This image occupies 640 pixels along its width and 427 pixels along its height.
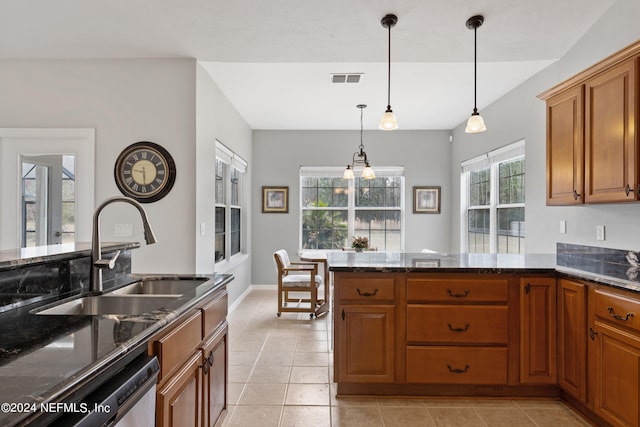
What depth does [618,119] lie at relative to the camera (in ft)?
7.45

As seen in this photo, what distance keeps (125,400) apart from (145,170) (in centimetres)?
270

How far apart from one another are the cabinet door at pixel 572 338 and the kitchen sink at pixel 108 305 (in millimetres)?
2347

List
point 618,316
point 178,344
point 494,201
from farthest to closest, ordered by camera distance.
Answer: point 494,201 < point 618,316 < point 178,344

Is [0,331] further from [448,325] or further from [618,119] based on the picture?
[618,119]

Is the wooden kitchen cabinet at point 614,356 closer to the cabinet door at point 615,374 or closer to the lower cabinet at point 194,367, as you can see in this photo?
the cabinet door at point 615,374

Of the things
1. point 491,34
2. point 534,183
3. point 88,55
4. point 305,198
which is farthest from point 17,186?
point 534,183

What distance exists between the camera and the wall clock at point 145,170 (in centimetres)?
333

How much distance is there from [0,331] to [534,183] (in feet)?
13.8

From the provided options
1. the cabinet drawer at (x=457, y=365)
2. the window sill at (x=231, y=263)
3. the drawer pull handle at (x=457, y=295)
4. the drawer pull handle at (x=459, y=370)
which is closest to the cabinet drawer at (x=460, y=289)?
the drawer pull handle at (x=457, y=295)

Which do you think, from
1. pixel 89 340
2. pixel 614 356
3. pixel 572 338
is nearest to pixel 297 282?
pixel 572 338

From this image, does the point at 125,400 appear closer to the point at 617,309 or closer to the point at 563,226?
the point at 617,309

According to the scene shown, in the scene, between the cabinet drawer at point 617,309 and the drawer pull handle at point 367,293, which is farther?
the drawer pull handle at point 367,293

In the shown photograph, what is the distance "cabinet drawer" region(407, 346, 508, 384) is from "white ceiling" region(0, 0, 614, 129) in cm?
233

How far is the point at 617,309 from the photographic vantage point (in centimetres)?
201
